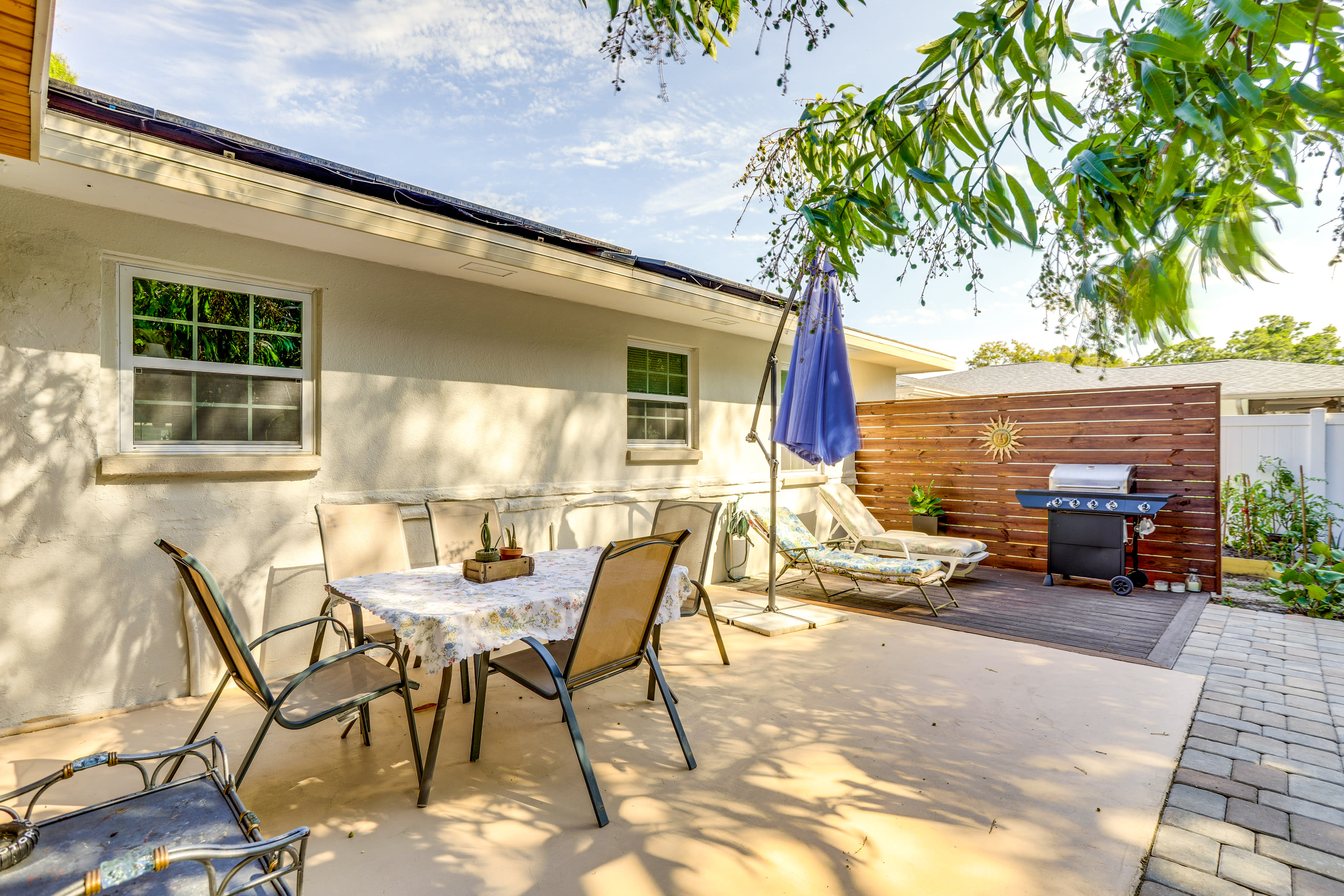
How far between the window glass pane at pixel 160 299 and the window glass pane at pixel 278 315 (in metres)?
0.37

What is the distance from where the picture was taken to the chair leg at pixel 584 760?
2.61 m

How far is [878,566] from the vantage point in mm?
6371

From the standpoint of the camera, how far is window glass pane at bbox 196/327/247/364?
4.15 m

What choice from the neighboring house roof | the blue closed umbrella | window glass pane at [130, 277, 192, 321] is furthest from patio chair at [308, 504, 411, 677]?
the neighboring house roof

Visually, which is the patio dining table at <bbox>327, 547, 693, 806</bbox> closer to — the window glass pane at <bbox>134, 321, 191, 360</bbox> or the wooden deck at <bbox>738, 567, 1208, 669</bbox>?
the window glass pane at <bbox>134, 321, 191, 360</bbox>

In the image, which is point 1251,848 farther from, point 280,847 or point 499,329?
point 499,329

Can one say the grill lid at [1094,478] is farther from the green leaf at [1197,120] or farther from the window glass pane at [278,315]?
the window glass pane at [278,315]

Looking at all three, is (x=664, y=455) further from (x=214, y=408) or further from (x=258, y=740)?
(x=258, y=740)

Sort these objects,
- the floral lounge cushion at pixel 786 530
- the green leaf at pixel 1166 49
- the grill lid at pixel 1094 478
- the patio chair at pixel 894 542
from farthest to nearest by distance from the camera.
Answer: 1. the patio chair at pixel 894 542
2. the grill lid at pixel 1094 478
3. the floral lounge cushion at pixel 786 530
4. the green leaf at pixel 1166 49

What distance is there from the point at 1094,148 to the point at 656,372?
221 inches

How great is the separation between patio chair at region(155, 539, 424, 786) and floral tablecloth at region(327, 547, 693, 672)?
7.6 inches

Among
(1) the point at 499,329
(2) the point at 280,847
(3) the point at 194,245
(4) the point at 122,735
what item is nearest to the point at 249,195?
(3) the point at 194,245

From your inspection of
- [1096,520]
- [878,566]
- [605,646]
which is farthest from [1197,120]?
[1096,520]

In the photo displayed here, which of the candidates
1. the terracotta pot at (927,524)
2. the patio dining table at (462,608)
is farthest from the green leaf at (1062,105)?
the terracotta pot at (927,524)
